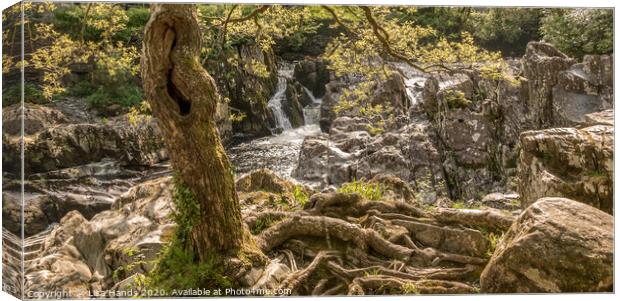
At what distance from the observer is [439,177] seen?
27.0ft

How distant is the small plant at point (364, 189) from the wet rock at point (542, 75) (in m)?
2.04

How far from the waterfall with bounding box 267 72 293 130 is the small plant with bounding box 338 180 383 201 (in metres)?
1.00

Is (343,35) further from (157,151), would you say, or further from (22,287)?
(22,287)

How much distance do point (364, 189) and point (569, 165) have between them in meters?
2.42

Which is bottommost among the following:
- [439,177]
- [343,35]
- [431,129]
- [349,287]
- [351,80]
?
[349,287]

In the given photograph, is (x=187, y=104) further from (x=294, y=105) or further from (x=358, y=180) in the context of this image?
(x=358, y=180)

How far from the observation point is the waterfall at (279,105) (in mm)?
8305

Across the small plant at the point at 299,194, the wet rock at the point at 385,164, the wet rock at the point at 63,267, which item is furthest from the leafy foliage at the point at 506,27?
the wet rock at the point at 63,267

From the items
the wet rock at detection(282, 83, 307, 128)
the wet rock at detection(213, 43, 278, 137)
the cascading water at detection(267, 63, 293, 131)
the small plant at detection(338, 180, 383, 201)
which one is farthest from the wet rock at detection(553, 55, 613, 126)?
the wet rock at detection(213, 43, 278, 137)

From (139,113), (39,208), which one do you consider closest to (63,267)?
(39,208)

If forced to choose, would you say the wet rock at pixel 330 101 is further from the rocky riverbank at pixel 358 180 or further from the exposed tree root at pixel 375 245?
the exposed tree root at pixel 375 245

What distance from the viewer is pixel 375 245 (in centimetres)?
777

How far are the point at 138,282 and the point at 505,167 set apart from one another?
14.5ft

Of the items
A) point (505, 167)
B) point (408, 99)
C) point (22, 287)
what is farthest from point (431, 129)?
point (22, 287)
